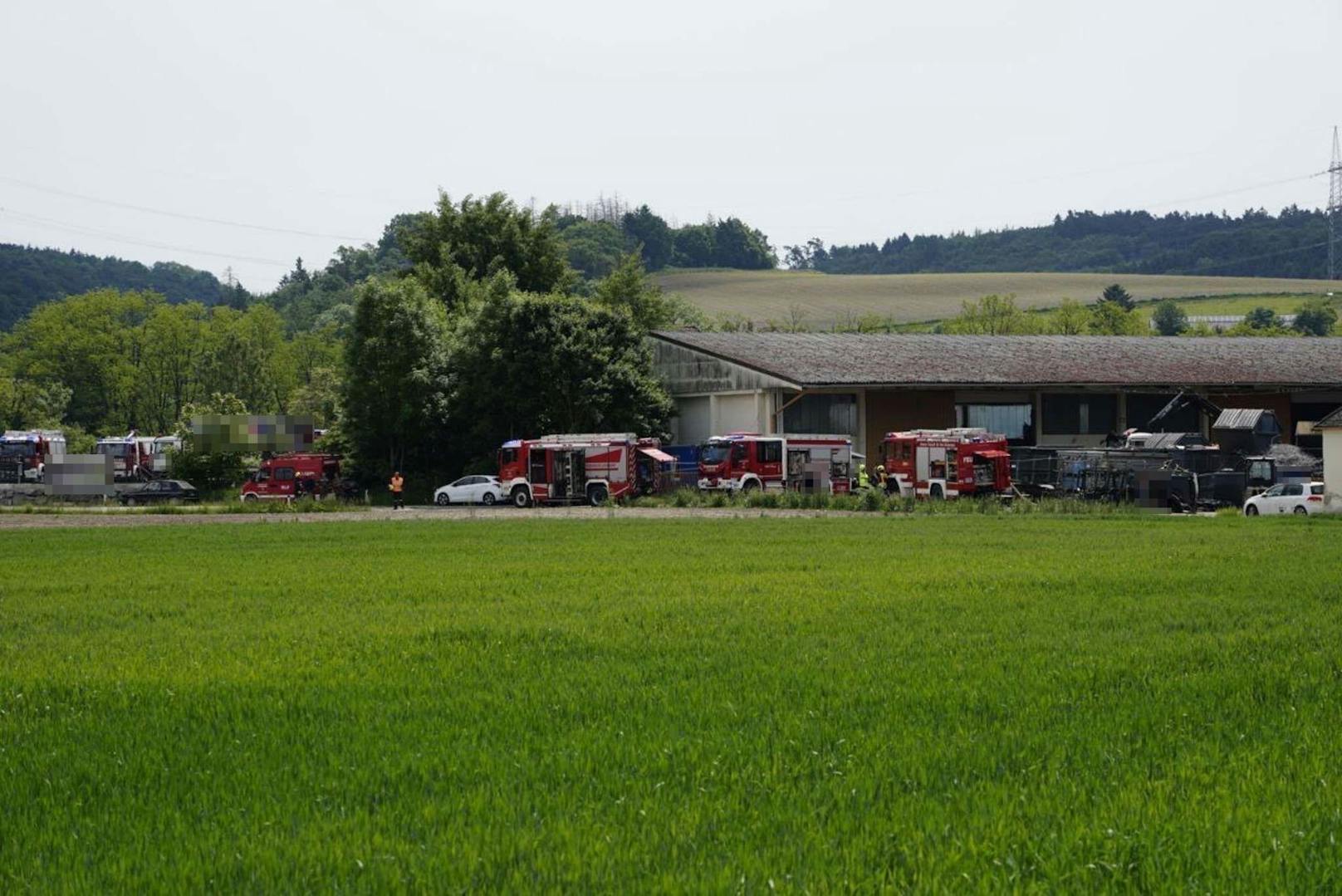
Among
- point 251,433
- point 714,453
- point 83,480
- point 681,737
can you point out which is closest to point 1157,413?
point 714,453

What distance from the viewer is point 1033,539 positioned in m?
28.0

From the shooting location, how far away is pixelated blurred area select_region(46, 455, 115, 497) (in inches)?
2160

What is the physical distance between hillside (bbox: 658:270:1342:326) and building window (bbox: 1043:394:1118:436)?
61.5 metres

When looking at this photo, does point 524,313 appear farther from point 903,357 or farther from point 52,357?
point 52,357

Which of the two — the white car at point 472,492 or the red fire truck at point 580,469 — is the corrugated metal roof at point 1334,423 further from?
the white car at point 472,492

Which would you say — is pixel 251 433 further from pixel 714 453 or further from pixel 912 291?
pixel 912 291

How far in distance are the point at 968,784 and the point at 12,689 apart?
752cm

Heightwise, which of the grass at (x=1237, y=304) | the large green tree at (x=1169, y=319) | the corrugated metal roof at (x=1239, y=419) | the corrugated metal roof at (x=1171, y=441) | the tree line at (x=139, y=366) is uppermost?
the grass at (x=1237, y=304)

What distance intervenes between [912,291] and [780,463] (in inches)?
3701

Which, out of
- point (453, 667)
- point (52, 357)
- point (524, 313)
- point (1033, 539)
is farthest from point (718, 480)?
point (52, 357)

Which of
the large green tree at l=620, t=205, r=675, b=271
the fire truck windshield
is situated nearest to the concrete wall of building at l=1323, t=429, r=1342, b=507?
the fire truck windshield

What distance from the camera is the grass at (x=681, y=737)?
6.66 m

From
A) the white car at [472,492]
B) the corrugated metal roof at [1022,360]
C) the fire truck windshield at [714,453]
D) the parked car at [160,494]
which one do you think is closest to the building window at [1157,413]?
the corrugated metal roof at [1022,360]

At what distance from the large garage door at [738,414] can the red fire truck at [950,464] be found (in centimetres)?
794
